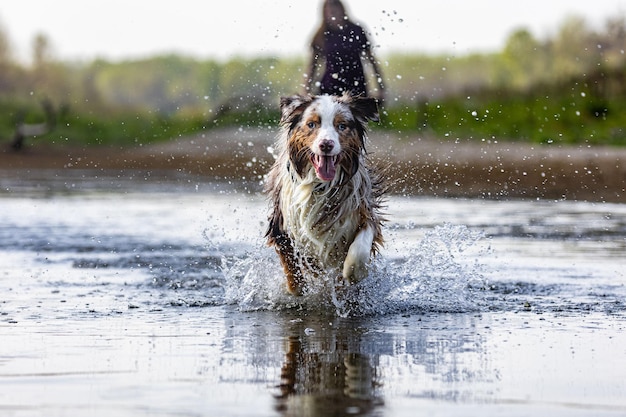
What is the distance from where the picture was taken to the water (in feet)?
18.6

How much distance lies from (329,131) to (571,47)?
9501 cm

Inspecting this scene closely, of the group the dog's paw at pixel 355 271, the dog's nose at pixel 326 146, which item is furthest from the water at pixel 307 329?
the dog's nose at pixel 326 146

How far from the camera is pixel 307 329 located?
788 cm

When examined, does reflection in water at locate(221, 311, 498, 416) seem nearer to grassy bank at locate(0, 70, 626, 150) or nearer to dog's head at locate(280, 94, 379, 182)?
dog's head at locate(280, 94, 379, 182)

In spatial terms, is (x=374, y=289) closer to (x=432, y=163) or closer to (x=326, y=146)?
(x=326, y=146)

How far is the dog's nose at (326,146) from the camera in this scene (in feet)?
27.4

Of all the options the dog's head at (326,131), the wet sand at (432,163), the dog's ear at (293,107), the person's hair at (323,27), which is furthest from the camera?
the wet sand at (432,163)

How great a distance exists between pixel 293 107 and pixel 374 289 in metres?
1.41

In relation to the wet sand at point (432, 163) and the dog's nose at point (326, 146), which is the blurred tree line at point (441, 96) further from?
the dog's nose at point (326, 146)

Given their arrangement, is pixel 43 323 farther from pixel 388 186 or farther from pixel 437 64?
pixel 437 64

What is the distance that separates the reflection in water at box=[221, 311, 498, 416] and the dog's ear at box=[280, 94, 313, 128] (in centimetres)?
133

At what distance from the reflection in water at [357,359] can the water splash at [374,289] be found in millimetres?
329

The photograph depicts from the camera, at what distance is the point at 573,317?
8.36 meters

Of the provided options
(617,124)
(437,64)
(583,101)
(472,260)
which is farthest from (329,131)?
(437,64)
